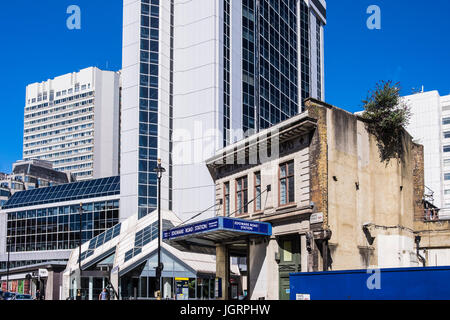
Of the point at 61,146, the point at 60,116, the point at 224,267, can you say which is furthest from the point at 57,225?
→ the point at 60,116

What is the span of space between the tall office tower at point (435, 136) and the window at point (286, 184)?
283 ft

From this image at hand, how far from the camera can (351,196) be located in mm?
28594

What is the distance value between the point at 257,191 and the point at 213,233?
396 centimetres

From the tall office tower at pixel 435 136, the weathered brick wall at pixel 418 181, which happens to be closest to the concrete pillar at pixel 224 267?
the weathered brick wall at pixel 418 181

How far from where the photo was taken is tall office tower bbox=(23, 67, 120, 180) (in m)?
159

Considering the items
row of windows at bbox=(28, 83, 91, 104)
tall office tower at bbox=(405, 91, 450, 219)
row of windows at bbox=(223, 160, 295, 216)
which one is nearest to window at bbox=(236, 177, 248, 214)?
row of windows at bbox=(223, 160, 295, 216)

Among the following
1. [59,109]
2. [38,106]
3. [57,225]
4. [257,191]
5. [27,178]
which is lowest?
[57,225]

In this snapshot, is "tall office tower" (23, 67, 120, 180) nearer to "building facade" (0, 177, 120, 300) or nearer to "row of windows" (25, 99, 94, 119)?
"row of windows" (25, 99, 94, 119)

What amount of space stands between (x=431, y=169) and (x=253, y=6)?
195 ft

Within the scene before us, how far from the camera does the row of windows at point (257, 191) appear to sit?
29.2 meters

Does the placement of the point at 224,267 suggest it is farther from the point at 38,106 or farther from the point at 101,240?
the point at 38,106

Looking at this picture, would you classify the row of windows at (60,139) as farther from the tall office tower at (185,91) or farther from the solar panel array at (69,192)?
the tall office tower at (185,91)

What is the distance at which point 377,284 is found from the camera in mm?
15453
